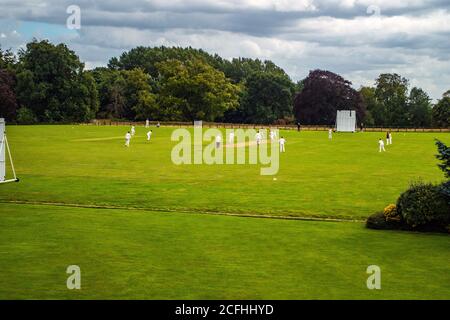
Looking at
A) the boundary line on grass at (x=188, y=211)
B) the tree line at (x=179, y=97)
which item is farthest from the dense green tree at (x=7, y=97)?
the boundary line on grass at (x=188, y=211)

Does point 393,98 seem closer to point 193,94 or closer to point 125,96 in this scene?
point 193,94

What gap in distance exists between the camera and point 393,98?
496ft

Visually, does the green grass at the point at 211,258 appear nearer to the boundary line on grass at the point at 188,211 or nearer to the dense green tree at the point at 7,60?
the boundary line on grass at the point at 188,211

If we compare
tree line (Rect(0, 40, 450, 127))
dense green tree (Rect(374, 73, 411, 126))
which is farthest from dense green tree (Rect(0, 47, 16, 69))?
dense green tree (Rect(374, 73, 411, 126))

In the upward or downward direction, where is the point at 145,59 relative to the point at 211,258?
upward

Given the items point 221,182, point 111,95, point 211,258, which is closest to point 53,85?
point 111,95

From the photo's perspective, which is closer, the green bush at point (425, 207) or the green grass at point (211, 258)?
the green grass at point (211, 258)

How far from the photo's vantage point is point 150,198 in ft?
95.1

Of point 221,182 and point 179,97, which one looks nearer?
point 221,182

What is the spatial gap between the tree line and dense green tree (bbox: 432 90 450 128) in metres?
0.22

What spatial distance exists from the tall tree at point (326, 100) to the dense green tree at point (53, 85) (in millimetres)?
46928

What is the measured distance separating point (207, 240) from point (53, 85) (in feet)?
383

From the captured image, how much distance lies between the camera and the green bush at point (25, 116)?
402 ft
